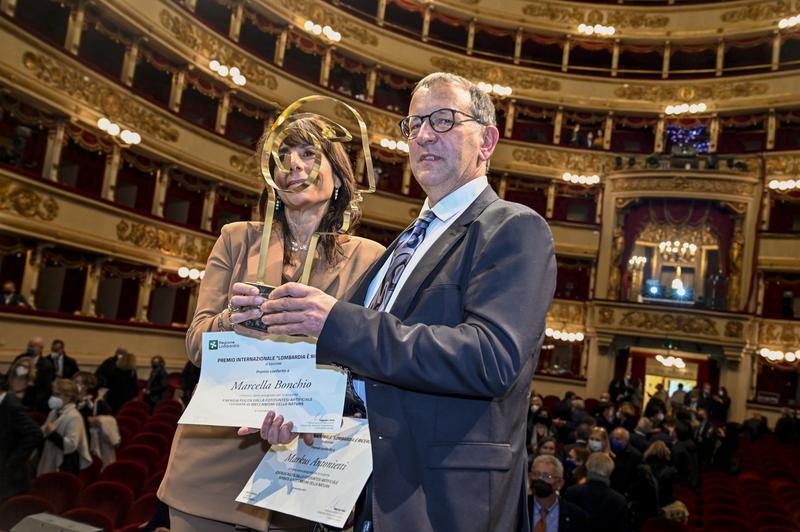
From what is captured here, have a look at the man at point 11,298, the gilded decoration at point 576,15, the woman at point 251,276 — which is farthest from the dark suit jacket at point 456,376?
the gilded decoration at point 576,15

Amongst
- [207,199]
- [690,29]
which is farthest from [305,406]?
[690,29]

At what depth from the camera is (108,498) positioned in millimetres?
5598

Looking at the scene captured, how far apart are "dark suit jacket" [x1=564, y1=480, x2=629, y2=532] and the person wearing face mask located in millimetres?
4462

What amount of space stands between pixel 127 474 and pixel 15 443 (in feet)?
3.48

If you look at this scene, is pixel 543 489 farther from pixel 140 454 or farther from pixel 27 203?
pixel 27 203

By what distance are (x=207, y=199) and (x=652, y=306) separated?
45.8ft

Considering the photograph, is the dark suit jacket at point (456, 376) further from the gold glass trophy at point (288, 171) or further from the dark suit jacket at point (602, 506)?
the dark suit jacket at point (602, 506)

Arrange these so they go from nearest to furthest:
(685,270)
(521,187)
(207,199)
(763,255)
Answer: (207,199), (763,255), (685,270), (521,187)

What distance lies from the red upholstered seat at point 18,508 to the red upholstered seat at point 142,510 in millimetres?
617

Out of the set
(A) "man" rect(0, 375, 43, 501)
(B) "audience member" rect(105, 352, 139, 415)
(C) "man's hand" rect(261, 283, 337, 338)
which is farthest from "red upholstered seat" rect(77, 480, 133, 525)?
(B) "audience member" rect(105, 352, 139, 415)

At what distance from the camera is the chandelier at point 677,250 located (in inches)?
922

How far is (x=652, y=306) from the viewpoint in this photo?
22312mm

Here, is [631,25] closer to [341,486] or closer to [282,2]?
[282,2]

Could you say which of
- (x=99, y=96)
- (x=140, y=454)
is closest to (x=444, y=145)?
(x=140, y=454)
